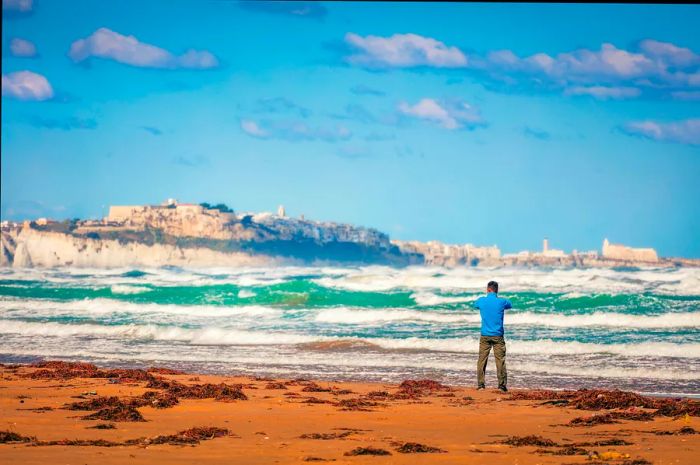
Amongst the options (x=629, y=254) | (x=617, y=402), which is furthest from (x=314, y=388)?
(x=629, y=254)

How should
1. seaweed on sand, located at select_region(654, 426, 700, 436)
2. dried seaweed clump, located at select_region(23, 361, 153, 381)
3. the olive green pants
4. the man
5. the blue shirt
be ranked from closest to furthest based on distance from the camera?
seaweed on sand, located at select_region(654, 426, 700, 436)
the olive green pants
the man
the blue shirt
dried seaweed clump, located at select_region(23, 361, 153, 381)

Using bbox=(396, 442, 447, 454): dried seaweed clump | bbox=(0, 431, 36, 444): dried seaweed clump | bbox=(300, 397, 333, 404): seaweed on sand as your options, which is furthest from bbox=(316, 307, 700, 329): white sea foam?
bbox=(0, 431, 36, 444): dried seaweed clump

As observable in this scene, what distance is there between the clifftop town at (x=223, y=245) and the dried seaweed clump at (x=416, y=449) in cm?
10234

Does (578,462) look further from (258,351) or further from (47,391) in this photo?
(258,351)

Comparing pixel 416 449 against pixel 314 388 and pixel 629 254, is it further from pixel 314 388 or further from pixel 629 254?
pixel 629 254

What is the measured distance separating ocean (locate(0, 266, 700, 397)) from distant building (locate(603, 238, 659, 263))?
9025cm

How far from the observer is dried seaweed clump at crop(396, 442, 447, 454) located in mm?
7246

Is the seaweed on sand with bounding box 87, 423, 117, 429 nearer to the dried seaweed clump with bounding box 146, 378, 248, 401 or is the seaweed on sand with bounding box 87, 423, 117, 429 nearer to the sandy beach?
the sandy beach

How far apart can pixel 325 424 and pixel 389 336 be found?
1339 centimetres

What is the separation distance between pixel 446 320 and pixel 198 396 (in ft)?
55.0

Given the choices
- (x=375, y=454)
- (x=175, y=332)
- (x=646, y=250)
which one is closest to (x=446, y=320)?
(x=175, y=332)

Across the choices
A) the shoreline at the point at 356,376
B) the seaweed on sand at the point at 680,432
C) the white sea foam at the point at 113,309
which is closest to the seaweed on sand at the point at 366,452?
the seaweed on sand at the point at 680,432

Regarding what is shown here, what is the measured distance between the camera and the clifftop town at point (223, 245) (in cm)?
10894

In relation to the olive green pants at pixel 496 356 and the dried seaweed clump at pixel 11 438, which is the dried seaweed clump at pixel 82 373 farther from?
the dried seaweed clump at pixel 11 438
